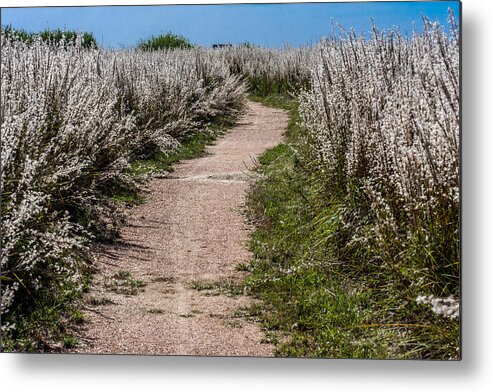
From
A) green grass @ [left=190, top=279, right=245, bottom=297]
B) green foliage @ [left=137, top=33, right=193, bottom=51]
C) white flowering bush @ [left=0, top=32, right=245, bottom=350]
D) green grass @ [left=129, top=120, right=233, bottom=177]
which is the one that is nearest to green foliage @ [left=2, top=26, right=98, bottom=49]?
white flowering bush @ [left=0, top=32, right=245, bottom=350]

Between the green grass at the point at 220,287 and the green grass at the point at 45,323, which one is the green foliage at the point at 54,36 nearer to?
the green grass at the point at 45,323

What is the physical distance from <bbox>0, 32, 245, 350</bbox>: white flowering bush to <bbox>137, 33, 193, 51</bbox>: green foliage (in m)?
0.10

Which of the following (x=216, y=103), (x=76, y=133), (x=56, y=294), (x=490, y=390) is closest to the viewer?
(x=490, y=390)

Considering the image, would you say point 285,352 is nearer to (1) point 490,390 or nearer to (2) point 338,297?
(2) point 338,297

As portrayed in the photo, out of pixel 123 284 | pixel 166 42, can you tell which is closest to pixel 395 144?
pixel 166 42

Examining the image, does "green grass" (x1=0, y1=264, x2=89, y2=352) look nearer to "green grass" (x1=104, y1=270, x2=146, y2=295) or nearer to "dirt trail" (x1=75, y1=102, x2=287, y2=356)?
"dirt trail" (x1=75, y1=102, x2=287, y2=356)

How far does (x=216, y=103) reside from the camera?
5102mm

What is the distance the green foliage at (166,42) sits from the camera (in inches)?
173

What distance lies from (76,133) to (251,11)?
3.83ft

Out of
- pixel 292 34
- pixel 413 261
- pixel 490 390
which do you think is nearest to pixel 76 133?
pixel 292 34

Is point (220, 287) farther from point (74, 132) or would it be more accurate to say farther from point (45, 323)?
point (74, 132)

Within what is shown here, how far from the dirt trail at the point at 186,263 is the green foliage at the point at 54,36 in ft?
2.90

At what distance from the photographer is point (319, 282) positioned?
4227 mm

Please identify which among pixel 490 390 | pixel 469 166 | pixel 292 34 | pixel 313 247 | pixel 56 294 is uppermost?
pixel 292 34
